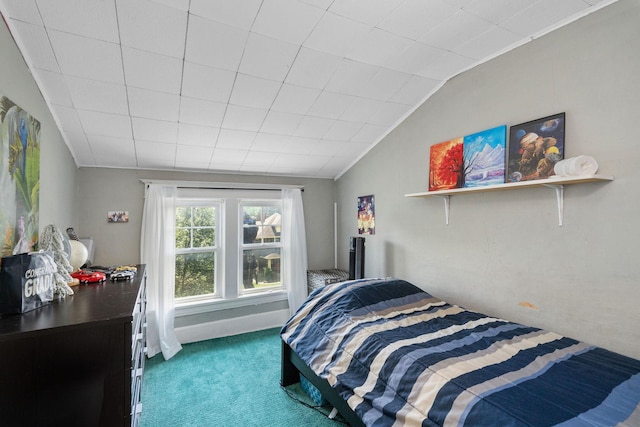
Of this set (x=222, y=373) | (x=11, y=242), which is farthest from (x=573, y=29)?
(x=222, y=373)

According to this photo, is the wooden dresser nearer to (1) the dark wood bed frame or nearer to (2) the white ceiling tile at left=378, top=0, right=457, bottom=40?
(1) the dark wood bed frame

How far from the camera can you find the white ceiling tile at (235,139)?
2602 millimetres

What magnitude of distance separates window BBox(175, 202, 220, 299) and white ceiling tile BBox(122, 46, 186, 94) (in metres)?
1.64

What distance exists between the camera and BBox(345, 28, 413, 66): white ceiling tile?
1.78 m

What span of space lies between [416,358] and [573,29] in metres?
2.05

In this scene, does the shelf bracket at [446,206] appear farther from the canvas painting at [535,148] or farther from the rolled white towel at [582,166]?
the rolled white towel at [582,166]

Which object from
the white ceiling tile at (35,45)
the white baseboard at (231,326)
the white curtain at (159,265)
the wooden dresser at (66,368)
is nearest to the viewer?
the wooden dresser at (66,368)

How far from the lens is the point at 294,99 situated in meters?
2.29

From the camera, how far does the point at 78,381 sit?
3.40 ft

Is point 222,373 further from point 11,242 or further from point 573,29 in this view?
point 573,29

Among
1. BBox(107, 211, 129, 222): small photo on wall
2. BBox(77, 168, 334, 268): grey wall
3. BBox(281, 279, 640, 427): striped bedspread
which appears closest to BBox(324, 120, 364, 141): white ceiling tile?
BBox(77, 168, 334, 268): grey wall

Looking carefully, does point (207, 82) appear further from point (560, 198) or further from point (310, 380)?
point (560, 198)

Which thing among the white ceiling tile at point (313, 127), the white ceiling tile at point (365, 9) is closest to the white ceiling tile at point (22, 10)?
the white ceiling tile at point (365, 9)

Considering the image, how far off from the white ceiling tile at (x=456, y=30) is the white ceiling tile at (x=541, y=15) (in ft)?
0.44
